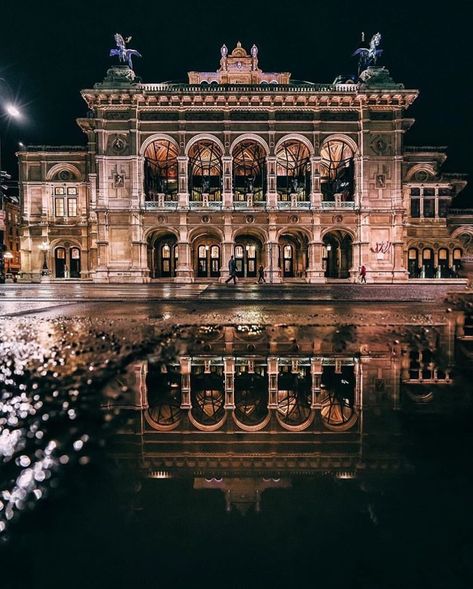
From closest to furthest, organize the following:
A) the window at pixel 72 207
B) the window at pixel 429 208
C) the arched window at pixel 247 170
→ the window at pixel 429 208 → the window at pixel 72 207 → the arched window at pixel 247 170

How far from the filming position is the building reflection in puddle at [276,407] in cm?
173

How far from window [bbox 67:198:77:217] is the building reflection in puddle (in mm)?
39990

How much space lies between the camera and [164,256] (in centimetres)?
4338

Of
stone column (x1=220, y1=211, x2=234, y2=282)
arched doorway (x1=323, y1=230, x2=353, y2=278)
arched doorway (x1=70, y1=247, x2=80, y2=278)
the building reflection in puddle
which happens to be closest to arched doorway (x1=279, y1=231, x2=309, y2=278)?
arched doorway (x1=323, y1=230, x2=353, y2=278)

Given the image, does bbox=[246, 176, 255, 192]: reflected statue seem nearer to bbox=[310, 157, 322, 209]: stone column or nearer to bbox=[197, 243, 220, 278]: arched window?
bbox=[310, 157, 322, 209]: stone column

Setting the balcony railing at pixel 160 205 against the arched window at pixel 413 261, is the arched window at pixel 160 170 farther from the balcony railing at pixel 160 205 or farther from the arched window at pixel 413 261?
the arched window at pixel 413 261

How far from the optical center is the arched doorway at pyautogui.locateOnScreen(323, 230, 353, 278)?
4091 cm

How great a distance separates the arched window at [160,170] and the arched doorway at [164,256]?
13.3 ft

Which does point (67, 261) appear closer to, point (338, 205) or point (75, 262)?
point (75, 262)

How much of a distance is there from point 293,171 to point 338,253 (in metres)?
10.5

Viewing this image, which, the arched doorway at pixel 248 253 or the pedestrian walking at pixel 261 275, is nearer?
the pedestrian walking at pixel 261 275

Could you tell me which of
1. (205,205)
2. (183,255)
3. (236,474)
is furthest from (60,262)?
(236,474)

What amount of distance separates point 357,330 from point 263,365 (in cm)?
302

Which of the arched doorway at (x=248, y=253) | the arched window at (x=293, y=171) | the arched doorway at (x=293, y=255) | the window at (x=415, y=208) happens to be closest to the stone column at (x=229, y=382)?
the arched doorway at (x=248, y=253)
